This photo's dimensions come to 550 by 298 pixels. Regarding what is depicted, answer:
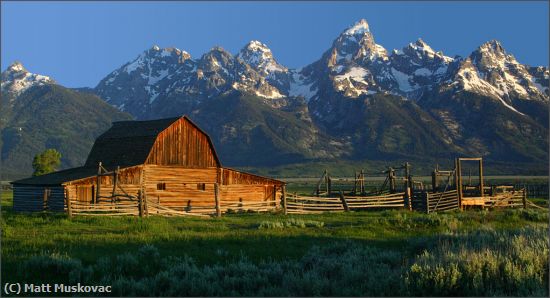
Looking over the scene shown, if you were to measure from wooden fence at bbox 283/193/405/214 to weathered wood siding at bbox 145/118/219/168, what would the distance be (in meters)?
9.07

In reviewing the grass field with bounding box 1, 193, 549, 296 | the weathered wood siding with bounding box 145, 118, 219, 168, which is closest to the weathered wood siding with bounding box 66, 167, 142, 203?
the weathered wood siding with bounding box 145, 118, 219, 168

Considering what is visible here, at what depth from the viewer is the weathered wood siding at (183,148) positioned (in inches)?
1699

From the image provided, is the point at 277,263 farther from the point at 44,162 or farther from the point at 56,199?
the point at 44,162

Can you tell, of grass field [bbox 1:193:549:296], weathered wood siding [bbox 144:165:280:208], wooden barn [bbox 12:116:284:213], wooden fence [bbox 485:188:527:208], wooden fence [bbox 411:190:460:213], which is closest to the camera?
grass field [bbox 1:193:549:296]

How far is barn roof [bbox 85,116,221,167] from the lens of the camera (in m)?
42.9

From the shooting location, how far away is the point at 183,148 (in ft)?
147

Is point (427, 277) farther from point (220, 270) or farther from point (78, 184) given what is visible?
point (78, 184)

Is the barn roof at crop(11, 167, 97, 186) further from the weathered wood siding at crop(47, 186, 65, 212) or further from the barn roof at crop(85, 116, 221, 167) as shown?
the barn roof at crop(85, 116, 221, 167)

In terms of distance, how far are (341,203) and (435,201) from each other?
5906mm

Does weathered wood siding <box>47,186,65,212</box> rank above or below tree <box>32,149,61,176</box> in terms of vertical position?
below

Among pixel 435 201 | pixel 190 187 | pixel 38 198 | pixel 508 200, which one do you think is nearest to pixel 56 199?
pixel 38 198

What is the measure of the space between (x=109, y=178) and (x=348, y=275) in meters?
27.4

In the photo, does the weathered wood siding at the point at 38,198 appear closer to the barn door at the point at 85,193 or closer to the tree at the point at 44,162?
the barn door at the point at 85,193

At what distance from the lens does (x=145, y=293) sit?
43.2 ft
